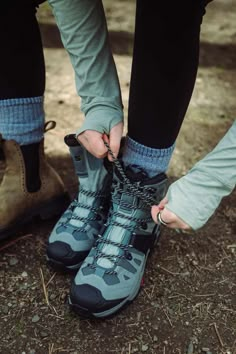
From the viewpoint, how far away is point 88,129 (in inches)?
39.6

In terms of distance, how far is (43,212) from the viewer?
4.15 ft

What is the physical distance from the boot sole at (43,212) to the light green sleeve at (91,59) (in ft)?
0.97

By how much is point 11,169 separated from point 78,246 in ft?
0.77

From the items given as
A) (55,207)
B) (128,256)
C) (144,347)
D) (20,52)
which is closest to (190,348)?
(144,347)

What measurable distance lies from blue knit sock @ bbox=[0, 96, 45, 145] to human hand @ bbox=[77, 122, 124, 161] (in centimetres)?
20

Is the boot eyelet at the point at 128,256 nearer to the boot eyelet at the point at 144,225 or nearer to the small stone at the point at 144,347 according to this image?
the boot eyelet at the point at 144,225

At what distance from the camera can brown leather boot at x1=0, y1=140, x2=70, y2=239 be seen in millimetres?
1191

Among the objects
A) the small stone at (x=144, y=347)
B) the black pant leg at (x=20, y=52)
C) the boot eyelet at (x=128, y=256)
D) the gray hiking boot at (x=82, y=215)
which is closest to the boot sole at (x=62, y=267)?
the gray hiking boot at (x=82, y=215)

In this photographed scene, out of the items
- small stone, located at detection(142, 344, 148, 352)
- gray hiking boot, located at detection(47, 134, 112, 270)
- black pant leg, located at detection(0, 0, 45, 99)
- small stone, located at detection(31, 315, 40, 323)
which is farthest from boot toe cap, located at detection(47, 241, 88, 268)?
black pant leg, located at detection(0, 0, 45, 99)

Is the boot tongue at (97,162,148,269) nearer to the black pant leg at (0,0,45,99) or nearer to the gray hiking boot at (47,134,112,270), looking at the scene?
the gray hiking boot at (47,134,112,270)

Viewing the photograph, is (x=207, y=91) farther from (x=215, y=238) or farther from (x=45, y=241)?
(x=45, y=241)

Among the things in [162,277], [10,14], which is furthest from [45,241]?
[10,14]

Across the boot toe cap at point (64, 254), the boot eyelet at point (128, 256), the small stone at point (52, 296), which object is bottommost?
the small stone at point (52, 296)

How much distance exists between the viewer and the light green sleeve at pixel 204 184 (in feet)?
2.93
